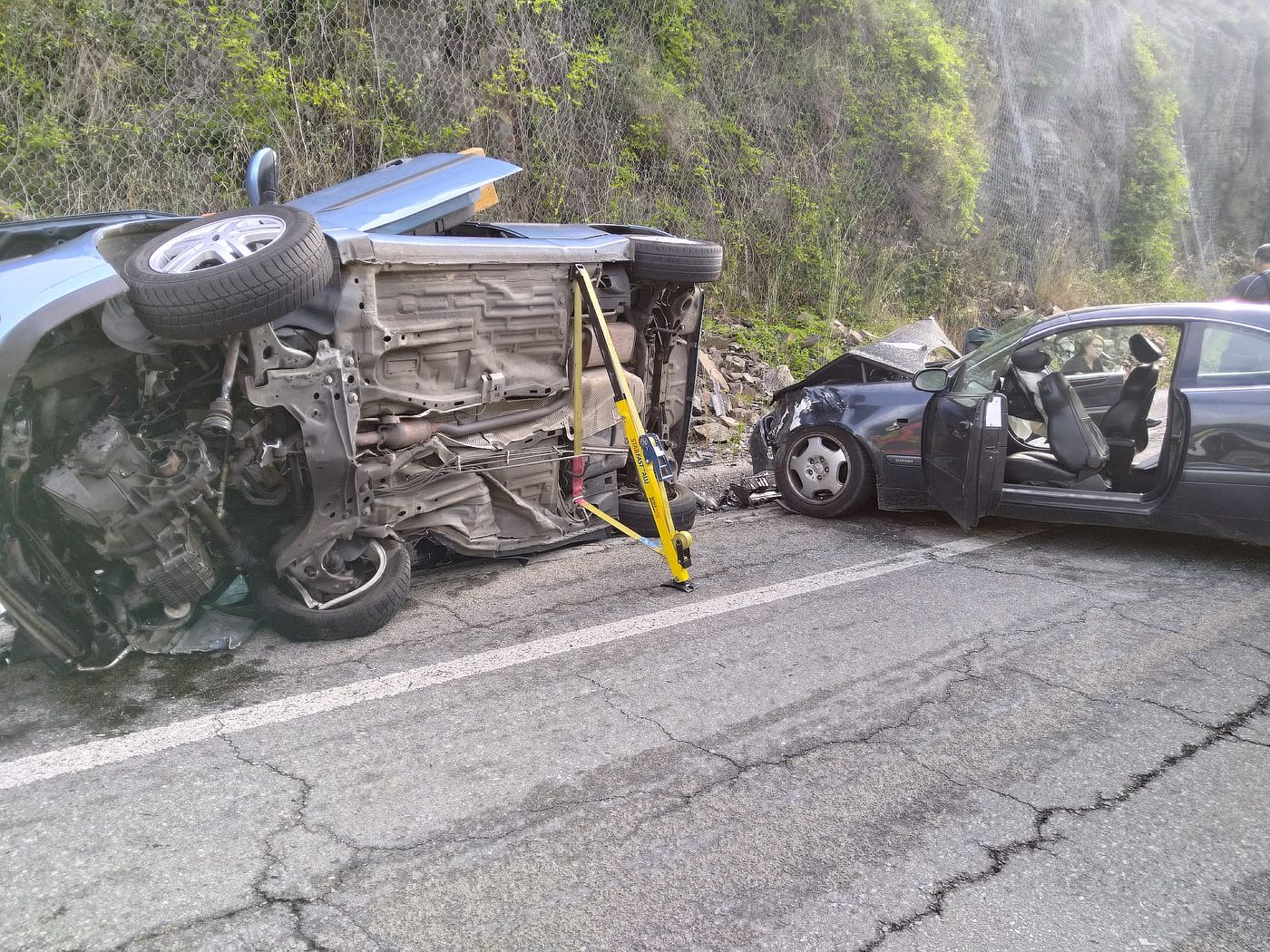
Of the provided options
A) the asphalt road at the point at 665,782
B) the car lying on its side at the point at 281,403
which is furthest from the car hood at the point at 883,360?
the asphalt road at the point at 665,782

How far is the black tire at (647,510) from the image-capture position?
217 inches

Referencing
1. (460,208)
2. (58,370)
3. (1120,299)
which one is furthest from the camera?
(1120,299)

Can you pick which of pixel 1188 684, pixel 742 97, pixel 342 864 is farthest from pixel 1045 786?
pixel 742 97

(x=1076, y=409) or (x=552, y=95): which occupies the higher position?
(x=552, y=95)

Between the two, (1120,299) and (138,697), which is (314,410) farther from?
(1120,299)

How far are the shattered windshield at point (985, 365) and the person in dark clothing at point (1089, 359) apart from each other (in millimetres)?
423

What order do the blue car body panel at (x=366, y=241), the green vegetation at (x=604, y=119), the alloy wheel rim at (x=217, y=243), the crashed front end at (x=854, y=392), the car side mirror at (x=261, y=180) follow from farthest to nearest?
the green vegetation at (x=604, y=119), the crashed front end at (x=854, y=392), the car side mirror at (x=261, y=180), the alloy wheel rim at (x=217, y=243), the blue car body panel at (x=366, y=241)

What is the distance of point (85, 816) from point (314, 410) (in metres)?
1.67

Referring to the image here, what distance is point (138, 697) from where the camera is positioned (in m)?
3.46

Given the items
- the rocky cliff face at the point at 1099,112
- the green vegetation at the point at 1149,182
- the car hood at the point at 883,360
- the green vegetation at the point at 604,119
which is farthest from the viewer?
the green vegetation at the point at 1149,182

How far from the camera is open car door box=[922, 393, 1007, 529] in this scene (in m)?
5.46

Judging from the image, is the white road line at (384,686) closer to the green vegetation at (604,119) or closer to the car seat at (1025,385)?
the car seat at (1025,385)

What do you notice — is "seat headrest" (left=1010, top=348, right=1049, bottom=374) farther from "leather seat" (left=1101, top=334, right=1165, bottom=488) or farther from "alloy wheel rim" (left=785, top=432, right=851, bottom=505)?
"alloy wheel rim" (left=785, top=432, right=851, bottom=505)

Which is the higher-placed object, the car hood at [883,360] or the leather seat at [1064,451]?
the car hood at [883,360]
